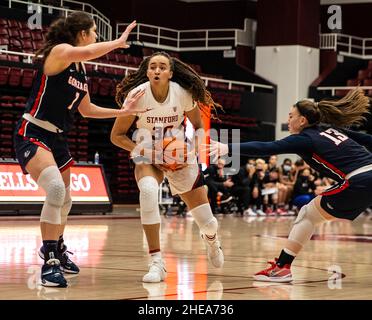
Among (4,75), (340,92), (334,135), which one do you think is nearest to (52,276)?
(334,135)

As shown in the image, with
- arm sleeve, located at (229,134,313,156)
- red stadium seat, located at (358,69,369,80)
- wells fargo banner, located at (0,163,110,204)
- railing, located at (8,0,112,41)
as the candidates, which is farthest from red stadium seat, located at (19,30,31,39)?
arm sleeve, located at (229,134,313,156)

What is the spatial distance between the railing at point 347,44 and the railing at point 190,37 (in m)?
2.51

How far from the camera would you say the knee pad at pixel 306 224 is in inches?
273

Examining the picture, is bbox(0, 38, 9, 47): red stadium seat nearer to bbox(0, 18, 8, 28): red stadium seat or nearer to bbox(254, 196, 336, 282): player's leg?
bbox(0, 18, 8, 28): red stadium seat

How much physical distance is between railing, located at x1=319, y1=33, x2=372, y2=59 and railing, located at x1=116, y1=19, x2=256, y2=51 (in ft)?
8.25

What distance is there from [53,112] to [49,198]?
2.16 feet

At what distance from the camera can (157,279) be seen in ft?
21.7

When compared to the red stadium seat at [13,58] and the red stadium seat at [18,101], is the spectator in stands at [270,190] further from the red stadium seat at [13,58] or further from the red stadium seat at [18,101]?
the red stadium seat at [13,58]

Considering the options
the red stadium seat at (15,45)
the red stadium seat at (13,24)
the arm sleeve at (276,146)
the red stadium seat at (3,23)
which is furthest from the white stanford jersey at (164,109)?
the red stadium seat at (13,24)

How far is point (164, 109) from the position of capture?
7.12 meters

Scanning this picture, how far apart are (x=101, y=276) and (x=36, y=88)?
1.59 metres

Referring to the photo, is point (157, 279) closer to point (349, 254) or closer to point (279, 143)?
point (279, 143)
